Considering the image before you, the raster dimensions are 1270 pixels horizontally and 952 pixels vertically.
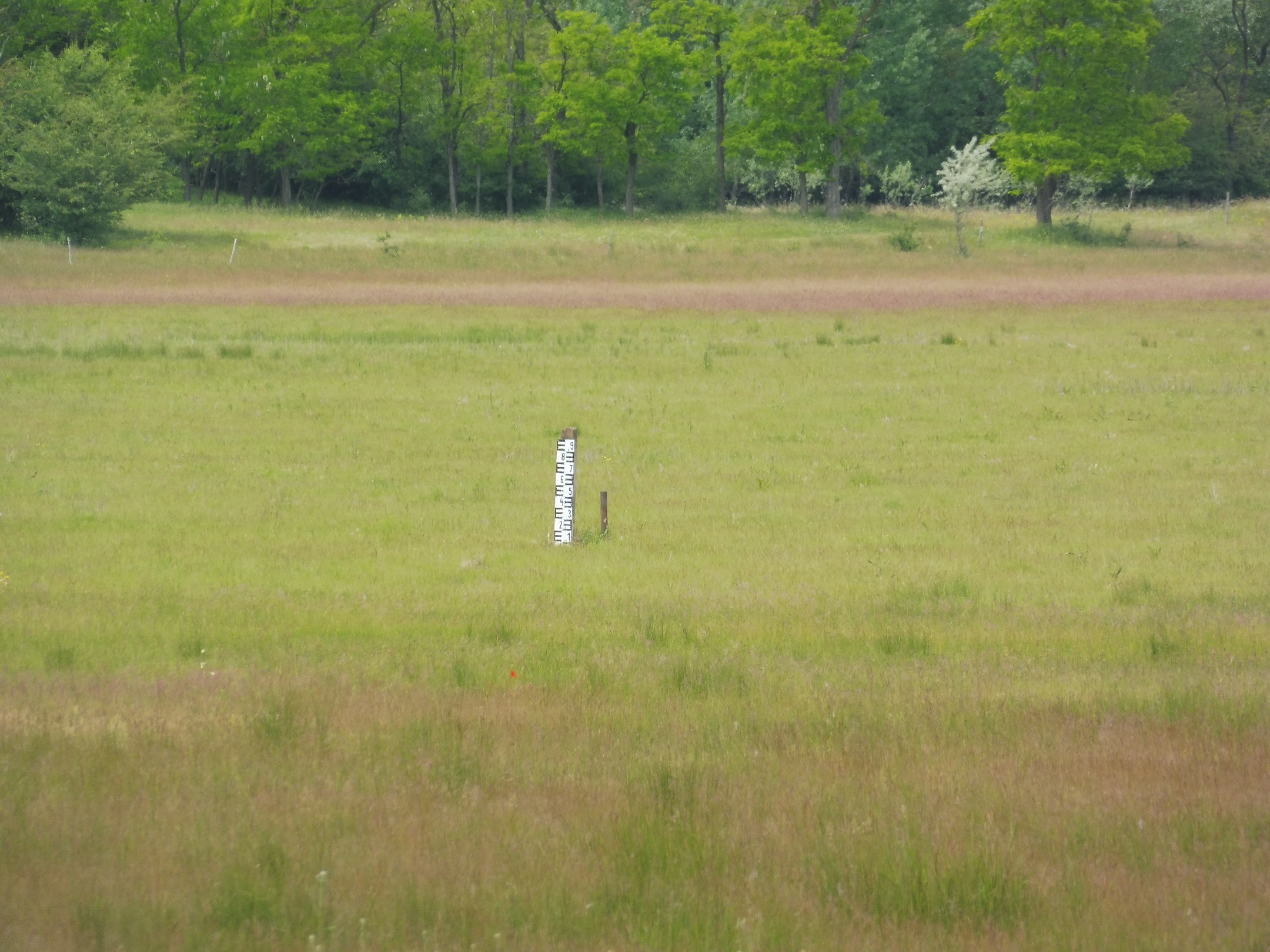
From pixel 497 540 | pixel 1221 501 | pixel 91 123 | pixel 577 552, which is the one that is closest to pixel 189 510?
pixel 497 540

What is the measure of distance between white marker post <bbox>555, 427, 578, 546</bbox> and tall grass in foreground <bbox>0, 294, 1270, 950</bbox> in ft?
1.36

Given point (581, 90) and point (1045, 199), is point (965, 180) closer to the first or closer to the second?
point (1045, 199)

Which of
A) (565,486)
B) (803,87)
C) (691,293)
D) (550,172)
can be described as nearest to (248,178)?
(550,172)

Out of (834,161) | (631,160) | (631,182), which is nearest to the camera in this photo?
(834,161)

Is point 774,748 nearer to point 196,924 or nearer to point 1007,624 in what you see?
point 196,924

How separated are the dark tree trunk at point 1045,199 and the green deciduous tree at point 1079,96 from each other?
0.28m

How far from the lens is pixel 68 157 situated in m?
54.0

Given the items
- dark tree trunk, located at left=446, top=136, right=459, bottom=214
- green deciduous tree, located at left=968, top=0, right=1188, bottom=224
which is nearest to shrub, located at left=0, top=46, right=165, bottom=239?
dark tree trunk, located at left=446, top=136, right=459, bottom=214

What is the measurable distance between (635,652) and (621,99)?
7387cm

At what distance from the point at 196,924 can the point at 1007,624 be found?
6891 mm

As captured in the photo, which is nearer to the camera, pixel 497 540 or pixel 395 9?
pixel 497 540

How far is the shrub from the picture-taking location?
5391 centimetres

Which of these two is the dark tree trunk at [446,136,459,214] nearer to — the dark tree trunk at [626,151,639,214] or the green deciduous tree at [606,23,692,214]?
the dark tree trunk at [626,151,639,214]

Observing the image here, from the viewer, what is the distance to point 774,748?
647 cm
